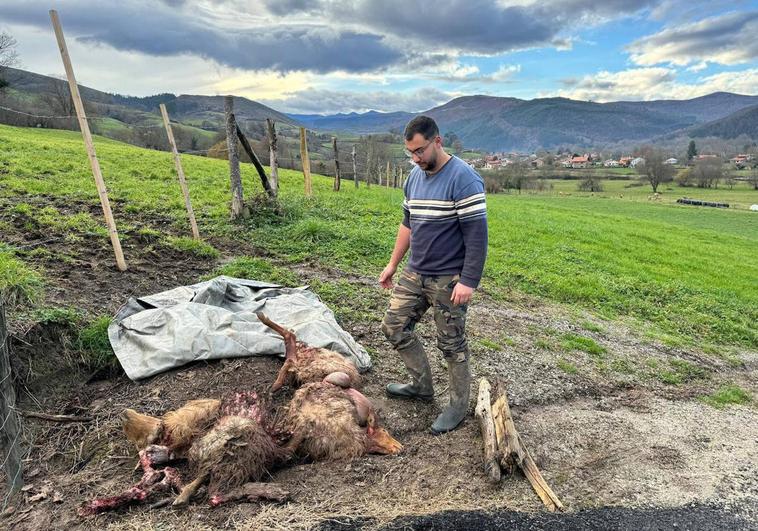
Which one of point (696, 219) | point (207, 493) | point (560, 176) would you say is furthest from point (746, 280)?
point (560, 176)

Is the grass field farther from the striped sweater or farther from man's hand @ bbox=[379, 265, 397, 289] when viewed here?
the striped sweater

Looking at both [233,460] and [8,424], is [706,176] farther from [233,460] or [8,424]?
[8,424]

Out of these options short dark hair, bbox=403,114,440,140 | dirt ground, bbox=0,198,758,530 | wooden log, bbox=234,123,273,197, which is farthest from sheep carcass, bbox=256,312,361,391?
wooden log, bbox=234,123,273,197

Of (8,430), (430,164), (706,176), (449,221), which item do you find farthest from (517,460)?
(706,176)

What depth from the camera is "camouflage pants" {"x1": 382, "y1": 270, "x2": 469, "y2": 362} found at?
3.82 m

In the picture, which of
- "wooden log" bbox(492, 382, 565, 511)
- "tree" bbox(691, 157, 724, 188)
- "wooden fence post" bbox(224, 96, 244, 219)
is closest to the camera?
"wooden log" bbox(492, 382, 565, 511)

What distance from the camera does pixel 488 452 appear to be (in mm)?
3471

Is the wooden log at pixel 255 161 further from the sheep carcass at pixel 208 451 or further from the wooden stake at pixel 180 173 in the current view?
the sheep carcass at pixel 208 451

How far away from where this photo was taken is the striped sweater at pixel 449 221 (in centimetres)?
353

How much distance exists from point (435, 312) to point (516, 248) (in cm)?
963

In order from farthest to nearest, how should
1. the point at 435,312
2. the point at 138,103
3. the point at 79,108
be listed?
1. the point at 138,103
2. the point at 79,108
3. the point at 435,312

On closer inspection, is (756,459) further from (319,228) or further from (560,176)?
(560,176)

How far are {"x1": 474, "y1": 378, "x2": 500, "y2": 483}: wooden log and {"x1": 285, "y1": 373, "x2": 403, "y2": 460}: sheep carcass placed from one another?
0.68m

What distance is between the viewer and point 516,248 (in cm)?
1288
